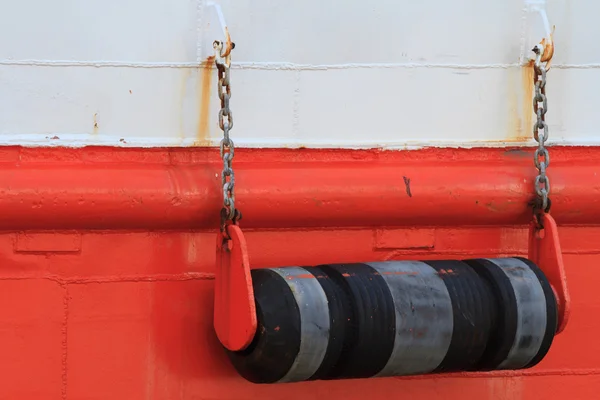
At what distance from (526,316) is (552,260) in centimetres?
23

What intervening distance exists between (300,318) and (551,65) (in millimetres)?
1165

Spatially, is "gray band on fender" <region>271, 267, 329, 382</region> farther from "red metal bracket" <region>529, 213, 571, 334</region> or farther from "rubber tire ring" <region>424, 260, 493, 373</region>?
"red metal bracket" <region>529, 213, 571, 334</region>

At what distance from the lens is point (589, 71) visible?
252 centimetres

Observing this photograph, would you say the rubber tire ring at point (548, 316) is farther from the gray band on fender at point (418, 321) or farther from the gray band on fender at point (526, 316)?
the gray band on fender at point (418, 321)

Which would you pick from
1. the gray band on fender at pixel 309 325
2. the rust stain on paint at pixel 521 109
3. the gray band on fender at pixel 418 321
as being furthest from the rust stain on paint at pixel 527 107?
the gray band on fender at pixel 309 325

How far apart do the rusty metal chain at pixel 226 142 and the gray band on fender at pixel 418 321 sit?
441 millimetres

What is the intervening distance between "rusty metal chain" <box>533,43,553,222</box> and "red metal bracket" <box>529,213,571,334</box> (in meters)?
0.05

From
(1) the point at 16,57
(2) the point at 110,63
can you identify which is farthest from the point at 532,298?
(1) the point at 16,57

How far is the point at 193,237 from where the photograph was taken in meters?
2.35

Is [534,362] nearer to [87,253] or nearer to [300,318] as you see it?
[300,318]

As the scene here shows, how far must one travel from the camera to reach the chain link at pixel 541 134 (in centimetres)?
234

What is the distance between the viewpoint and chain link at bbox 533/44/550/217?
2.34 meters

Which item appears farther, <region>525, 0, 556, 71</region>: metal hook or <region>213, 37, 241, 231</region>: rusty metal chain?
<region>525, 0, 556, 71</region>: metal hook

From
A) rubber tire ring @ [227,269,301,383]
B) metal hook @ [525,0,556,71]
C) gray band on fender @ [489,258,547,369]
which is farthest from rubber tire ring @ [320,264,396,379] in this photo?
metal hook @ [525,0,556,71]
